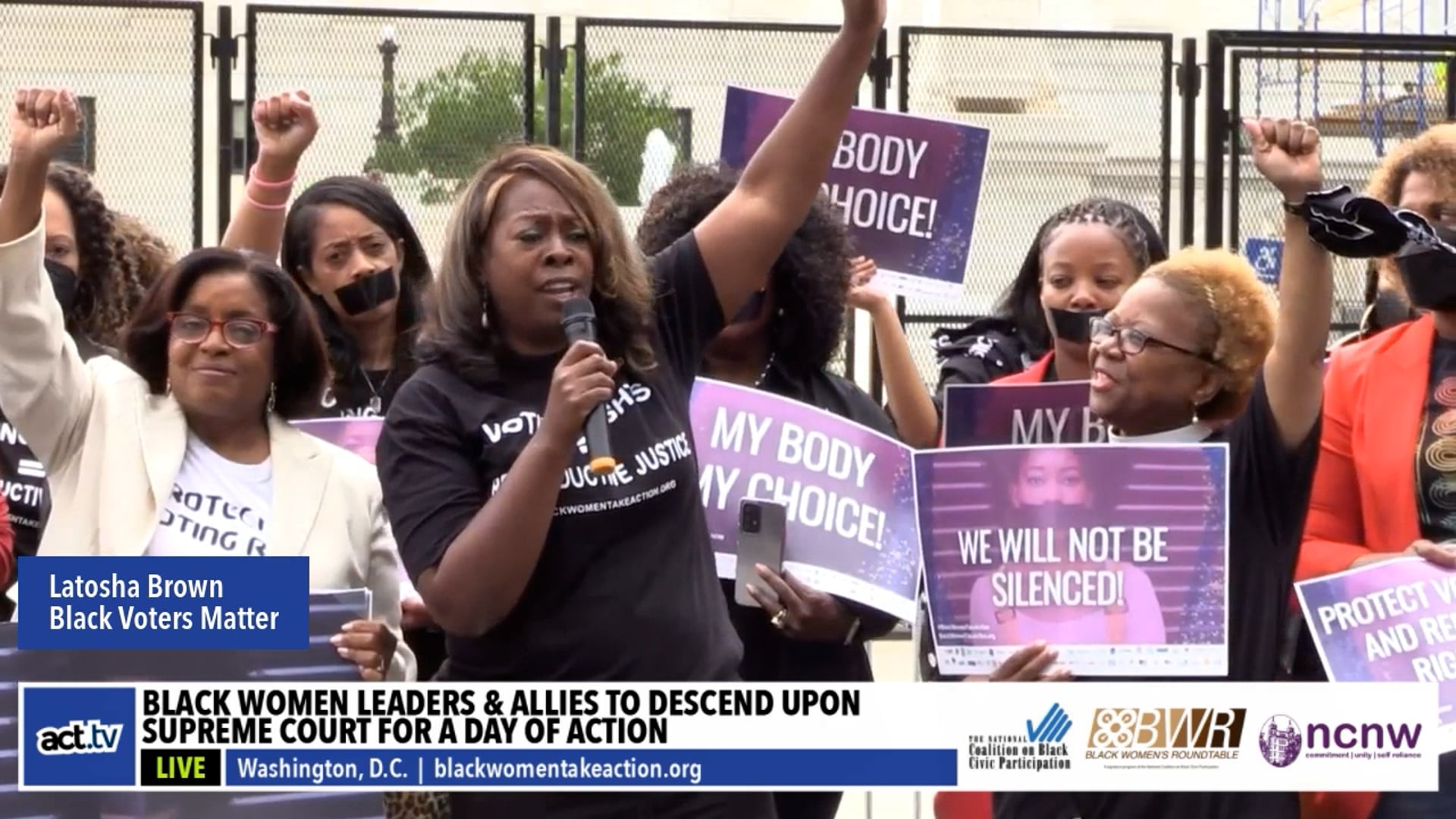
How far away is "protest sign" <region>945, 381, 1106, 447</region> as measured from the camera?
4.33 metres

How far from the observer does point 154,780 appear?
3578 mm

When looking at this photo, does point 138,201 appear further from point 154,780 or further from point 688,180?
point 154,780

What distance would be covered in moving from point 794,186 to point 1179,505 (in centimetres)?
80

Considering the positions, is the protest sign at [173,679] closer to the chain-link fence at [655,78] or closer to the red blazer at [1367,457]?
the red blazer at [1367,457]

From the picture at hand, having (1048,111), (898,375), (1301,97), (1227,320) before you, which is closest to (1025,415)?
(1227,320)

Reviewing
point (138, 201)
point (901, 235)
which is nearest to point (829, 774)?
point (901, 235)

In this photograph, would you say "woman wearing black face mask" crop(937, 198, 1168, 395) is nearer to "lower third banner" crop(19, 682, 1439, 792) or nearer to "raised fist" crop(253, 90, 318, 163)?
"lower third banner" crop(19, 682, 1439, 792)

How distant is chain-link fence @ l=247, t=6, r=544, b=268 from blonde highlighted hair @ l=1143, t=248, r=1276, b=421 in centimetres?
517

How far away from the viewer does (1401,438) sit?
391cm

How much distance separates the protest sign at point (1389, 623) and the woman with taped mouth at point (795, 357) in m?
0.85

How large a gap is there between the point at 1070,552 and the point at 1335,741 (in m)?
0.51

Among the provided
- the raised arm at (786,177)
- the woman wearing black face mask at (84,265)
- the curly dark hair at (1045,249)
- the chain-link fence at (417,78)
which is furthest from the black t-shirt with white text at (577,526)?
the chain-link fence at (417,78)

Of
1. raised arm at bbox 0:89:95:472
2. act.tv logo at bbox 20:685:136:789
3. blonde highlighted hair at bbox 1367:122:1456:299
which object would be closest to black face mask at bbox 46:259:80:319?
raised arm at bbox 0:89:95:472

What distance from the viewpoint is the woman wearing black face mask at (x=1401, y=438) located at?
12.4ft
